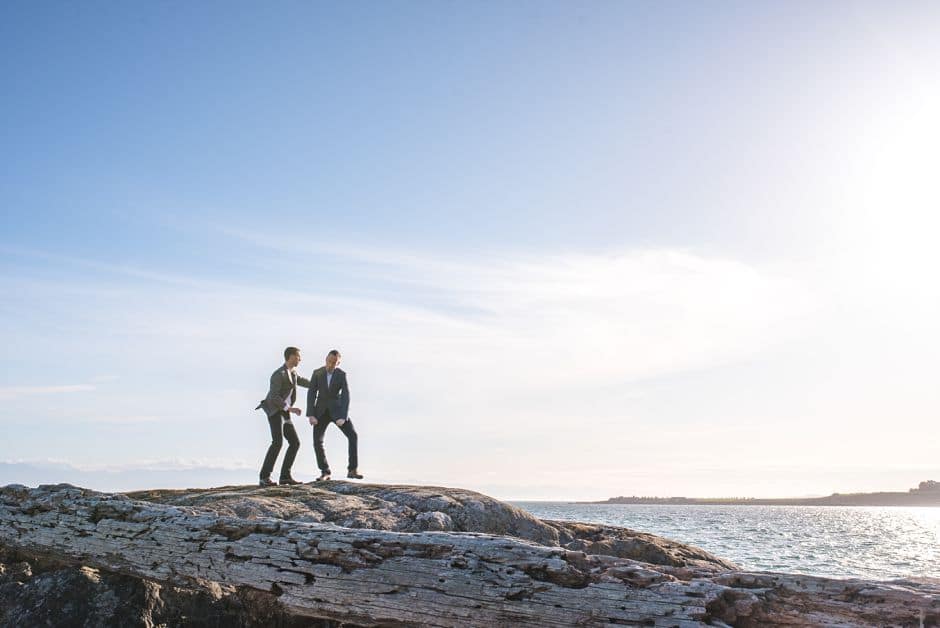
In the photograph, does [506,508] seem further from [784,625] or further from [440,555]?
[784,625]

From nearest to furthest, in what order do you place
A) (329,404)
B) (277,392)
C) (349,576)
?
(349,576) < (277,392) < (329,404)

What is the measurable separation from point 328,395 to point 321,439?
811mm

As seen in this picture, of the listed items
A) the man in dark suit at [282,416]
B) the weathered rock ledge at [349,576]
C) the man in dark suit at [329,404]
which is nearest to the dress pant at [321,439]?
the man in dark suit at [329,404]

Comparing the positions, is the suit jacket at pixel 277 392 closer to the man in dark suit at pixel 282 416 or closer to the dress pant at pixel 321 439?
the man in dark suit at pixel 282 416

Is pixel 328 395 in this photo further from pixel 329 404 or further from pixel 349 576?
pixel 349 576

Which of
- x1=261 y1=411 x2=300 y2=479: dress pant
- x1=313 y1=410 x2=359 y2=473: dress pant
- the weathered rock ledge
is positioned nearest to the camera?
the weathered rock ledge


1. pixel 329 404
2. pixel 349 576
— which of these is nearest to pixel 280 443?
pixel 329 404

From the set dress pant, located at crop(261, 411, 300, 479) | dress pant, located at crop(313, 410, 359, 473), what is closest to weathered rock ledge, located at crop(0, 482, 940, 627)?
dress pant, located at crop(261, 411, 300, 479)

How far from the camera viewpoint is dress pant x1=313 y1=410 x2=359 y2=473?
Answer: 12398 mm

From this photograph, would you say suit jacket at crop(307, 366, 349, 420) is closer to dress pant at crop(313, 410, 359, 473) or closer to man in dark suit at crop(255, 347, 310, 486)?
dress pant at crop(313, 410, 359, 473)

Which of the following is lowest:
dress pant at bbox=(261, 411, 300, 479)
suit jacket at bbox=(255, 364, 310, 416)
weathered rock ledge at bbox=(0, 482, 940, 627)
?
weathered rock ledge at bbox=(0, 482, 940, 627)

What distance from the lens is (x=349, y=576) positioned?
609 cm

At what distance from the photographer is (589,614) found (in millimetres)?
5332

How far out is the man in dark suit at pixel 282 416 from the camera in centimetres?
1166
